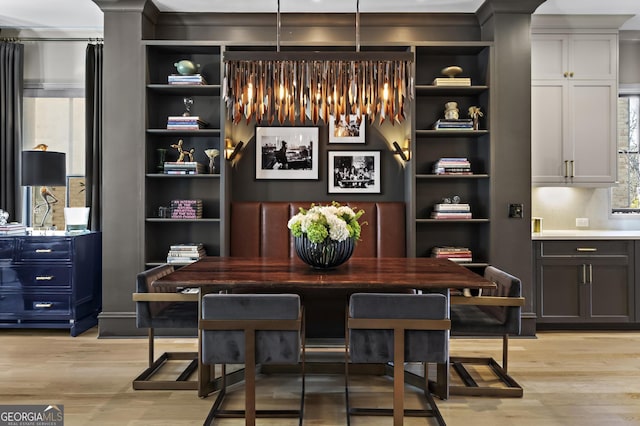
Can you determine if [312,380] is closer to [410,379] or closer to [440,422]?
[410,379]

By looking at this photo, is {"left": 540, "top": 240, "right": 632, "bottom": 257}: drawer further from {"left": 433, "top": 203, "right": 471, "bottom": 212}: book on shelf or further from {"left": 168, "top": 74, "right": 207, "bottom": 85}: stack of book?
{"left": 168, "top": 74, "right": 207, "bottom": 85}: stack of book

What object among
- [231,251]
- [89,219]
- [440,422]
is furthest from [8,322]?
[440,422]

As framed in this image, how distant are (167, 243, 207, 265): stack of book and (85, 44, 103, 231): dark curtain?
3.21 feet

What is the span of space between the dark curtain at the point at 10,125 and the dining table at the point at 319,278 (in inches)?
100

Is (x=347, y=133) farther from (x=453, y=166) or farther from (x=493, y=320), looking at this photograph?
(x=493, y=320)

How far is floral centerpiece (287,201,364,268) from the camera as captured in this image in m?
2.79

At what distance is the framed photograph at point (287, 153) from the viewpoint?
456 cm

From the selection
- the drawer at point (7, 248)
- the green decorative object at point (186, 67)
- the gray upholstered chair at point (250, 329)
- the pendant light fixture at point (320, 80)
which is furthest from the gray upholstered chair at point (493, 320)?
the drawer at point (7, 248)

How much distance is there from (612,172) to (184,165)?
3.98 metres

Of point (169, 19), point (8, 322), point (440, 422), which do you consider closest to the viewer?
point (440, 422)

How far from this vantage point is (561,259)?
4.36 m

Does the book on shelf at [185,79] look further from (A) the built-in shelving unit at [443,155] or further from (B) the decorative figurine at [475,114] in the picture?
(B) the decorative figurine at [475,114]

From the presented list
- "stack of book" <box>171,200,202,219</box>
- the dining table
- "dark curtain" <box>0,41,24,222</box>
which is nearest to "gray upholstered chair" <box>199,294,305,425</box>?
the dining table

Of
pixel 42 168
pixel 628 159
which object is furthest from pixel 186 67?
pixel 628 159
